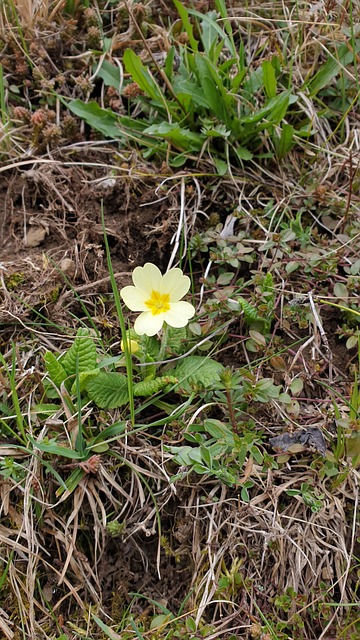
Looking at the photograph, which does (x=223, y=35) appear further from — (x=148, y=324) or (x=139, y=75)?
(x=148, y=324)

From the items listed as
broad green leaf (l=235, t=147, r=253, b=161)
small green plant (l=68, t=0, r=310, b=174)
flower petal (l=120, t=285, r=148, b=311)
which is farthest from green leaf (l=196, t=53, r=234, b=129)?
flower petal (l=120, t=285, r=148, b=311)

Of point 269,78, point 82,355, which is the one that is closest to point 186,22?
point 269,78

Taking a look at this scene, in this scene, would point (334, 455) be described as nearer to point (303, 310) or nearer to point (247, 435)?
point (247, 435)

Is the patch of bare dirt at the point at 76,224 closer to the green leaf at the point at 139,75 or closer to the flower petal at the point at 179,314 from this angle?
the green leaf at the point at 139,75

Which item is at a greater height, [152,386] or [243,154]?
[243,154]

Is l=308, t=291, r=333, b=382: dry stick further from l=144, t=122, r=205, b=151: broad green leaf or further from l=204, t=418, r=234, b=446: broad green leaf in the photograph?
l=144, t=122, r=205, b=151: broad green leaf

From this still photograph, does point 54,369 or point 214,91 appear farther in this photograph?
point 214,91

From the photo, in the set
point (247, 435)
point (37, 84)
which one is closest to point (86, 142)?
point (37, 84)
